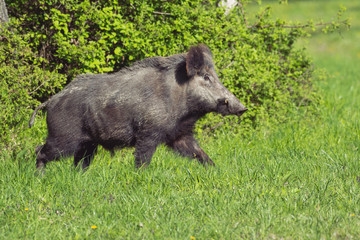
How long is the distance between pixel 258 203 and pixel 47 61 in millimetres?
3515

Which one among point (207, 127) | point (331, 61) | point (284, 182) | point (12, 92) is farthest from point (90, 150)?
point (331, 61)

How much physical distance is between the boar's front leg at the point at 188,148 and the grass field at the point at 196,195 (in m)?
0.11

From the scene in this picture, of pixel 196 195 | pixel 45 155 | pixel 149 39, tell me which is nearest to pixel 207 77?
pixel 149 39

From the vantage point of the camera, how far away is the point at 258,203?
4469mm

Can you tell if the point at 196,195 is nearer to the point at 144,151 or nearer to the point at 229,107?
the point at 144,151

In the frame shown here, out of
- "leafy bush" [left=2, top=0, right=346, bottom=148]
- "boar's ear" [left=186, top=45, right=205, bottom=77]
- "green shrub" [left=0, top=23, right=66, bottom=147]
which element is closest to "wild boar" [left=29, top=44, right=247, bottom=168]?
"boar's ear" [left=186, top=45, right=205, bottom=77]

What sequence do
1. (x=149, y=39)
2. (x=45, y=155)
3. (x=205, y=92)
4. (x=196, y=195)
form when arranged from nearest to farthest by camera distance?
(x=196, y=195) < (x=205, y=92) < (x=45, y=155) < (x=149, y=39)

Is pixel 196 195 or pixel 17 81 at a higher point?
pixel 17 81

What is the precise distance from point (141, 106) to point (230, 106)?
3.04 feet

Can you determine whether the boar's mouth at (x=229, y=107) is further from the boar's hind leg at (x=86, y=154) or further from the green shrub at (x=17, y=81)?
the green shrub at (x=17, y=81)

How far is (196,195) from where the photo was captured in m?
4.82

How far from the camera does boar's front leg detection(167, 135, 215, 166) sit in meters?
5.80

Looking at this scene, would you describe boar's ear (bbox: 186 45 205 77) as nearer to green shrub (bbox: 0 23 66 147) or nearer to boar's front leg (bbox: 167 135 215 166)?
boar's front leg (bbox: 167 135 215 166)

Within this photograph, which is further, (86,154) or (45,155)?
(86,154)
